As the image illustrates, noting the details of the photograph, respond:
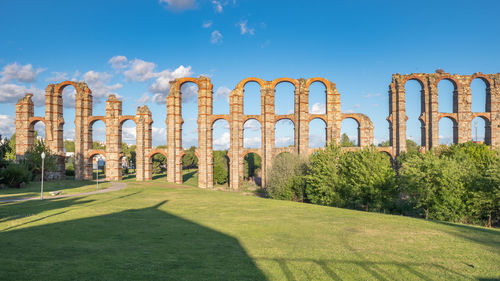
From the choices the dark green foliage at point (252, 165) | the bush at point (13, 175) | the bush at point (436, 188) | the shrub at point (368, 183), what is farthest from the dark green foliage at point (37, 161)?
the bush at point (436, 188)

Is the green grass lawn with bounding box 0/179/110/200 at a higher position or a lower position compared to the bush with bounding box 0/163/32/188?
lower

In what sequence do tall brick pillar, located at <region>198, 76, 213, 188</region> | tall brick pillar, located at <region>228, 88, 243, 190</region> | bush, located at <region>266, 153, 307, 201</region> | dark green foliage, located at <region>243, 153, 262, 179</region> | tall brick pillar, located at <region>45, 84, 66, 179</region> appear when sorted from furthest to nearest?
dark green foliage, located at <region>243, 153, 262, 179</region> < tall brick pillar, located at <region>45, 84, 66, 179</region> < tall brick pillar, located at <region>198, 76, 213, 188</region> < tall brick pillar, located at <region>228, 88, 243, 190</region> < bush, located at <region>266, 153, 307, 201</region>

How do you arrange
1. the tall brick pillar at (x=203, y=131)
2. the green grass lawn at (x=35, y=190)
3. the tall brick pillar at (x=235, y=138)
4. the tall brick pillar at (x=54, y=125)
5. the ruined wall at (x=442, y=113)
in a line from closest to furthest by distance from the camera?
the green grass lawn at (x=35, y=190)
the ruined wall at (x=442, y=113)
the tall brick pillar at (x=235, y=138)
the tall brick pillar at (x=203, y=131)
the tall brick pillar at (x=54, y=125)

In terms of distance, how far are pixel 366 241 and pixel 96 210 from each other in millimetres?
13393

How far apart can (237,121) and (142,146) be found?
15546 mm

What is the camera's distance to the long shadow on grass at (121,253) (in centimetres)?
630

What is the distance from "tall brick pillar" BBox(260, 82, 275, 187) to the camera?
43562 millimetres

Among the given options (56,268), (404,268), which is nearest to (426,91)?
(404,268)

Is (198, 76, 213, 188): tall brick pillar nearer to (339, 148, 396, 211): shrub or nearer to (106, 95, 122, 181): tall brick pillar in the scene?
(106, 95, 122, 181): tall brick pillar

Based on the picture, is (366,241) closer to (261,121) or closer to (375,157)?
(375,157)

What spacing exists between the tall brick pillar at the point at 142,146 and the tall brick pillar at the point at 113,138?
3084 mm

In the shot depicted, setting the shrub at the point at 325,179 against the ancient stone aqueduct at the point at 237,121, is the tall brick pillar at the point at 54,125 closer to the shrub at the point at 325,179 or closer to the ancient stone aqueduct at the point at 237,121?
the ancient stone aqueduct at the point at 237,121

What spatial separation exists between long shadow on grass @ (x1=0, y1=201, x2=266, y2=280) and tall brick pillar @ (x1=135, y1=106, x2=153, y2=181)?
34.1m

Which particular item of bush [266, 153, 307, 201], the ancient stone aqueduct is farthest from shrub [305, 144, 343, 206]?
the ancient stone aqueduct
